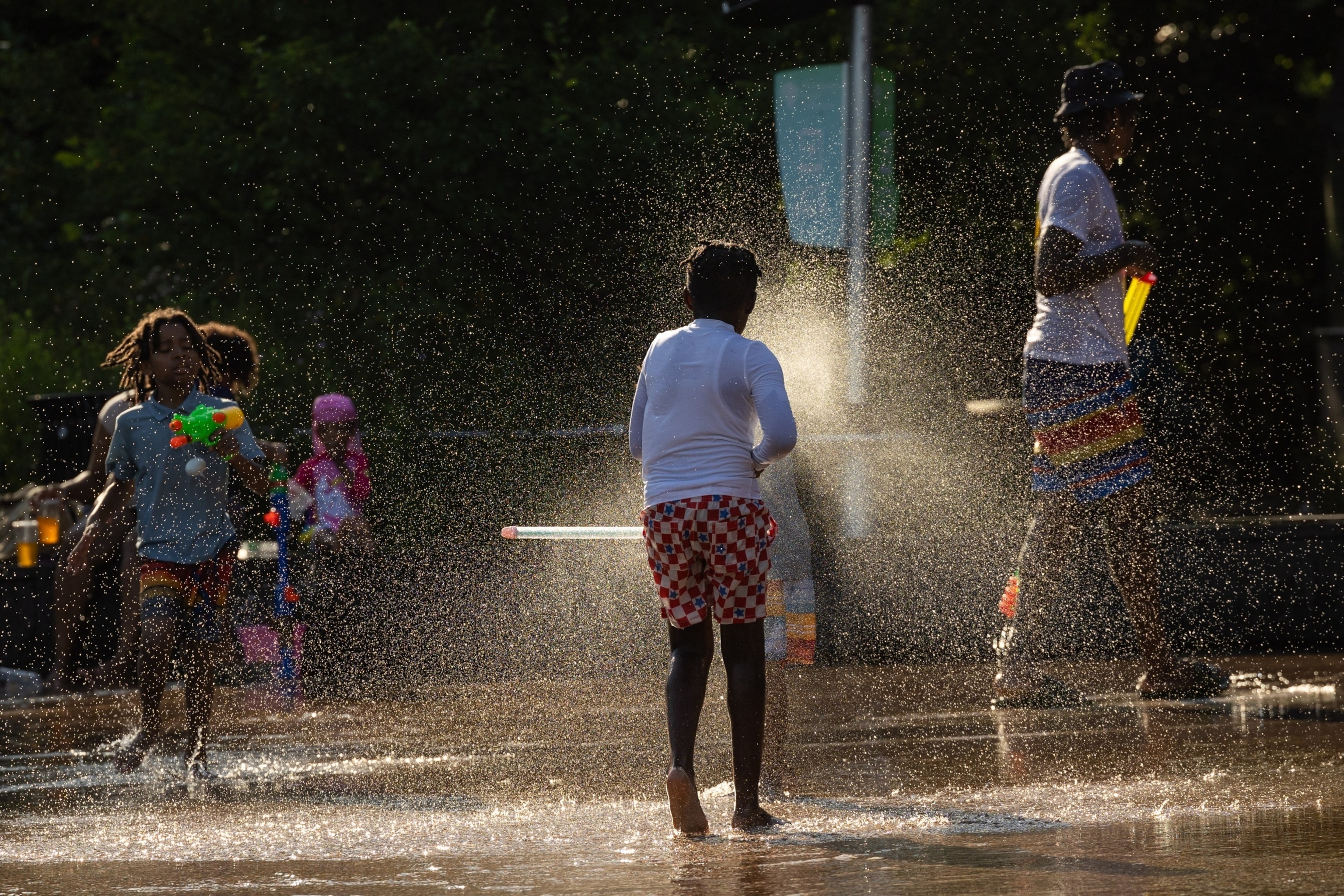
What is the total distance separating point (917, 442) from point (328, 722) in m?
3.26

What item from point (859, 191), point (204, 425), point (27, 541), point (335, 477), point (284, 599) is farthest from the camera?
point (27, 541)

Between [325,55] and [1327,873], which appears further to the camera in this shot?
[325,55]

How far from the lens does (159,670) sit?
6.44 m

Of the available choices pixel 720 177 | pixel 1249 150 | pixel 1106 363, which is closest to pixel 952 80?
pixel 720 177

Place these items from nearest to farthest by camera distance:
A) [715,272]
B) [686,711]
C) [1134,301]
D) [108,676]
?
1. [686,711]
2. [715,272]
3. [1134,301]
4. [108,676]

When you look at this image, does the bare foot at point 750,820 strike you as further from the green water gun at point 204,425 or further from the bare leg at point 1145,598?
the green water gun at point 204,425

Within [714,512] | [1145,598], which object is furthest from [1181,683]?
[714,512]

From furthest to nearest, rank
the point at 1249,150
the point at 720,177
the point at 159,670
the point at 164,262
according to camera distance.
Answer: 1. the point at 1249,150
2. the point at 164,262
3. the point at 720,177
4. the point at 159,670

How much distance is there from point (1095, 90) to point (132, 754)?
4195 mm

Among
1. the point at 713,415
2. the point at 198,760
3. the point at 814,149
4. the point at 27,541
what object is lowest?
the point at 198,760

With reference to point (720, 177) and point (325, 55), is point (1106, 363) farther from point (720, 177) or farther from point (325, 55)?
point (325, 55)

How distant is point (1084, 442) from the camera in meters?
6.73

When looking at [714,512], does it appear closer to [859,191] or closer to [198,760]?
[198,760]

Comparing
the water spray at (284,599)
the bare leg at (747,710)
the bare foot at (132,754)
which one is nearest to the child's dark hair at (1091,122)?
the bare leg at (747,710)
